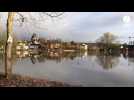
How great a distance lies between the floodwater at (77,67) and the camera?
12.7 ft

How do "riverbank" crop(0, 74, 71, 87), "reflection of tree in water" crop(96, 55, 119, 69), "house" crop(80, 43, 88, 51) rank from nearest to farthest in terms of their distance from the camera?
"riverbank" crop(0, 74, 71, 87), "reflection of tree in water" crop(96, 55, 119, 69), "house" crop(80, 43, 88, 51)

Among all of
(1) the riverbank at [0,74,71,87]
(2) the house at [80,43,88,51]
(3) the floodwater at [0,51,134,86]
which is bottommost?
(1) the riverbank at [0,74,71,87]

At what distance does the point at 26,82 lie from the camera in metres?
3.88

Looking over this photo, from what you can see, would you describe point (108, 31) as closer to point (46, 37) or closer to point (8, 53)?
point (46, 37)

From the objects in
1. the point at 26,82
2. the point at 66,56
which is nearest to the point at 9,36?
the point at 26,82

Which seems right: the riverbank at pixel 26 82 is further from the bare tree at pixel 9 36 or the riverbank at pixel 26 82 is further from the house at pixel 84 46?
the house at pixel 84 46

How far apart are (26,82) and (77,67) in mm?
699

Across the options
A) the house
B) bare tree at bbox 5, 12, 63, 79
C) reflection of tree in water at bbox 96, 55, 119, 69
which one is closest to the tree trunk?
bare tree at bbox 5, 12, 63, 79

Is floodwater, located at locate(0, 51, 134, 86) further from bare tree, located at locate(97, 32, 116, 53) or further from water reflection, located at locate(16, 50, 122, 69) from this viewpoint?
bare tree, located at locate(97, 32, 116, 53)

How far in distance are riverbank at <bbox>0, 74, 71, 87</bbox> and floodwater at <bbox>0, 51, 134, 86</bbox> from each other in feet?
0.19

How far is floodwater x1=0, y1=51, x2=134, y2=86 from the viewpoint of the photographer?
386 centimetres

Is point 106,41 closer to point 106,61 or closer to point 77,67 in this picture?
point 106,61

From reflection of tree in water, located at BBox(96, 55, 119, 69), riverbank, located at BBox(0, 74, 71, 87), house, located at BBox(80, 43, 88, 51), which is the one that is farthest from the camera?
house, located at BBox(80, 43, 88, 51)
